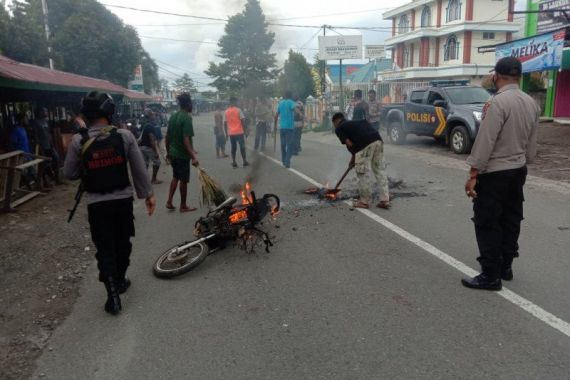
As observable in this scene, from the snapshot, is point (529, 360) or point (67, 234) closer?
point (529, 360)

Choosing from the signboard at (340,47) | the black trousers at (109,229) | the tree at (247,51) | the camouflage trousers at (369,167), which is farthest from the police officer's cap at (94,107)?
the signboard at (340,47)

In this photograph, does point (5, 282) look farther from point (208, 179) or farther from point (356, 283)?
point (356, 283)

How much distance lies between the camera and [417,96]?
14.8 m

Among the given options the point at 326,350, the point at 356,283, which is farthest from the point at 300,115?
the point at 326,350

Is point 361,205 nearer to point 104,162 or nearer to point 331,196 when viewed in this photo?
point 331,196

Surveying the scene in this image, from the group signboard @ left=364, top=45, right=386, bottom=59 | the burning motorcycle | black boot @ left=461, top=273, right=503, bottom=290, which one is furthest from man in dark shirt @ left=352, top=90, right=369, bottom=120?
signboard @ left=364, top=45, right=386, bottom=59

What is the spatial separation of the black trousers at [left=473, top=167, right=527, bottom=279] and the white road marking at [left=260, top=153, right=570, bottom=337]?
0.25m

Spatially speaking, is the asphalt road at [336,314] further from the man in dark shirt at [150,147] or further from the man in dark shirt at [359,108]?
the man in dark shirt at [359,108]

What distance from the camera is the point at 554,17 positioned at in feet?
58.5

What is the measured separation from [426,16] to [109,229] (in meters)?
42.0

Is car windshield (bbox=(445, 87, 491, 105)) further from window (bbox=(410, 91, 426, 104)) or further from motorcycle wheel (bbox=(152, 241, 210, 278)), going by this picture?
motorcycle wheel (bbox=(152, 241, 210, 278))

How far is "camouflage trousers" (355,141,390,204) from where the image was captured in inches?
267

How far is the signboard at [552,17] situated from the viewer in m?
17.5

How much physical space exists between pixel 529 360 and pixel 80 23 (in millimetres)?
25820
